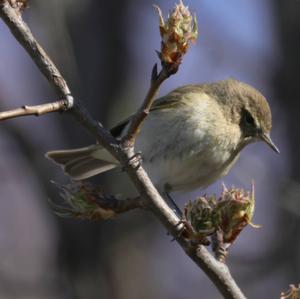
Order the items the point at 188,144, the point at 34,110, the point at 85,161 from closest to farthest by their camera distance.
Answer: the point at 34,110
the point at 188,144
the point at 85,161

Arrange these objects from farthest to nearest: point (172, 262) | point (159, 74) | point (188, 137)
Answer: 1. point (172, 262)
2. point (188, 137)
3. point (159, 74)

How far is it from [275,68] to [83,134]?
1.79m

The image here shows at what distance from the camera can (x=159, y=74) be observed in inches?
76.3

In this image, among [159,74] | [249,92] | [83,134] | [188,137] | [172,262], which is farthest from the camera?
[172,262]

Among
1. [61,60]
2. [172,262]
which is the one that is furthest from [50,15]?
[172,262]

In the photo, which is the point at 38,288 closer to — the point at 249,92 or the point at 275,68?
the point at 249,92

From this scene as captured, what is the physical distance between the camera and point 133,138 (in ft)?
7.10

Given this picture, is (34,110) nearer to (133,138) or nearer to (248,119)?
(133,138)

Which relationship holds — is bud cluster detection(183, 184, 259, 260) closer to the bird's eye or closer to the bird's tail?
the bird's eye

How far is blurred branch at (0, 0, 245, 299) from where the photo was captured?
1.93m

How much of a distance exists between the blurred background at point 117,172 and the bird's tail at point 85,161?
83 cm

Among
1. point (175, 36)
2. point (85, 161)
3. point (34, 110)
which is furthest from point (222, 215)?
point (85, 161)

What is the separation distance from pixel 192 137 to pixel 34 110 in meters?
2.20

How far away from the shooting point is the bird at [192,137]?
4.01 metres
